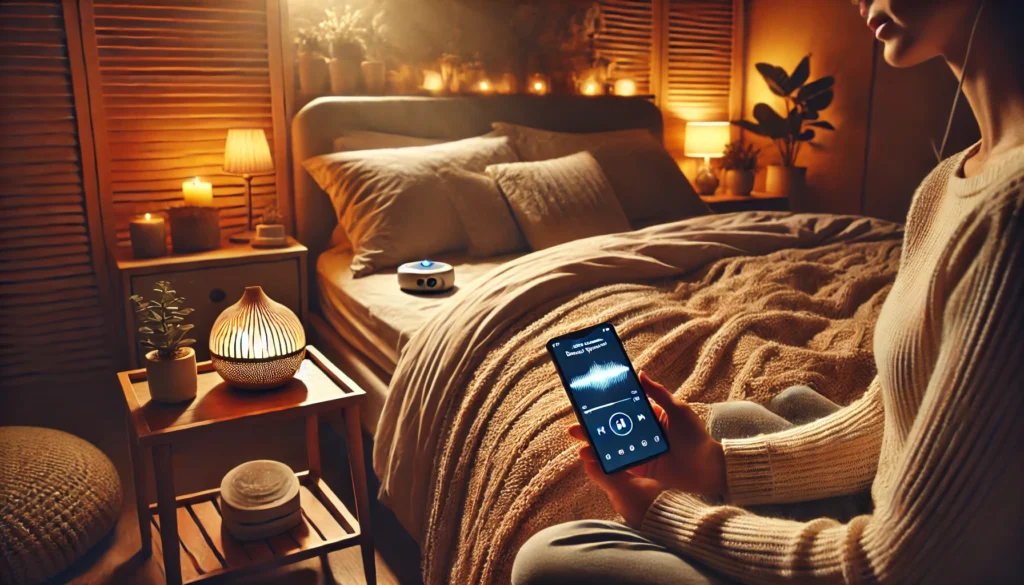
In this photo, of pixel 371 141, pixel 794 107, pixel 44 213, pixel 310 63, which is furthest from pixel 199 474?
pixel 794 107

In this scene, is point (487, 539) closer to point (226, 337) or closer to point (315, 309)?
point (226, 337)

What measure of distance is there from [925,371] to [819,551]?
7.7 inches

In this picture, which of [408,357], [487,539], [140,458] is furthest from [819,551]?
[140,458]

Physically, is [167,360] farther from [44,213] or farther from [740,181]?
[740,181]

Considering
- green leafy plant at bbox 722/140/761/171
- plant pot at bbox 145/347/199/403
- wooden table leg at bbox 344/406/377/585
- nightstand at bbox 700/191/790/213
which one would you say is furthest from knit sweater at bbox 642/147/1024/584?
green leafy plant at bbox 722/140/761/171

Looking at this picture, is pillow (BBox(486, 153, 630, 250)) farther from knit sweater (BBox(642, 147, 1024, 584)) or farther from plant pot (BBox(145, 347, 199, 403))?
knit sweater (BBox(642, 147, 1024, 584))

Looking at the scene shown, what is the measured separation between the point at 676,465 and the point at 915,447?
33 cm

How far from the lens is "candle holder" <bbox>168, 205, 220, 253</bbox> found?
2.58 meters

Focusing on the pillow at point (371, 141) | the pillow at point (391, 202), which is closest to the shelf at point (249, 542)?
the pillow at point (391, 202)

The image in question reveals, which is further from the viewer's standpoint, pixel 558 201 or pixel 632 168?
pixel 632 168

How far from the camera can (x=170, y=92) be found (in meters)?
2.78

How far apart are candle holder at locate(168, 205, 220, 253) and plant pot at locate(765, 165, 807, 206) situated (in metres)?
2.81

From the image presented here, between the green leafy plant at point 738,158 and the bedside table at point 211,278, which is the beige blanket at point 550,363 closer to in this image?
the bedside table at point 211,278

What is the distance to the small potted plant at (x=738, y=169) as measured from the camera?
158 inches
